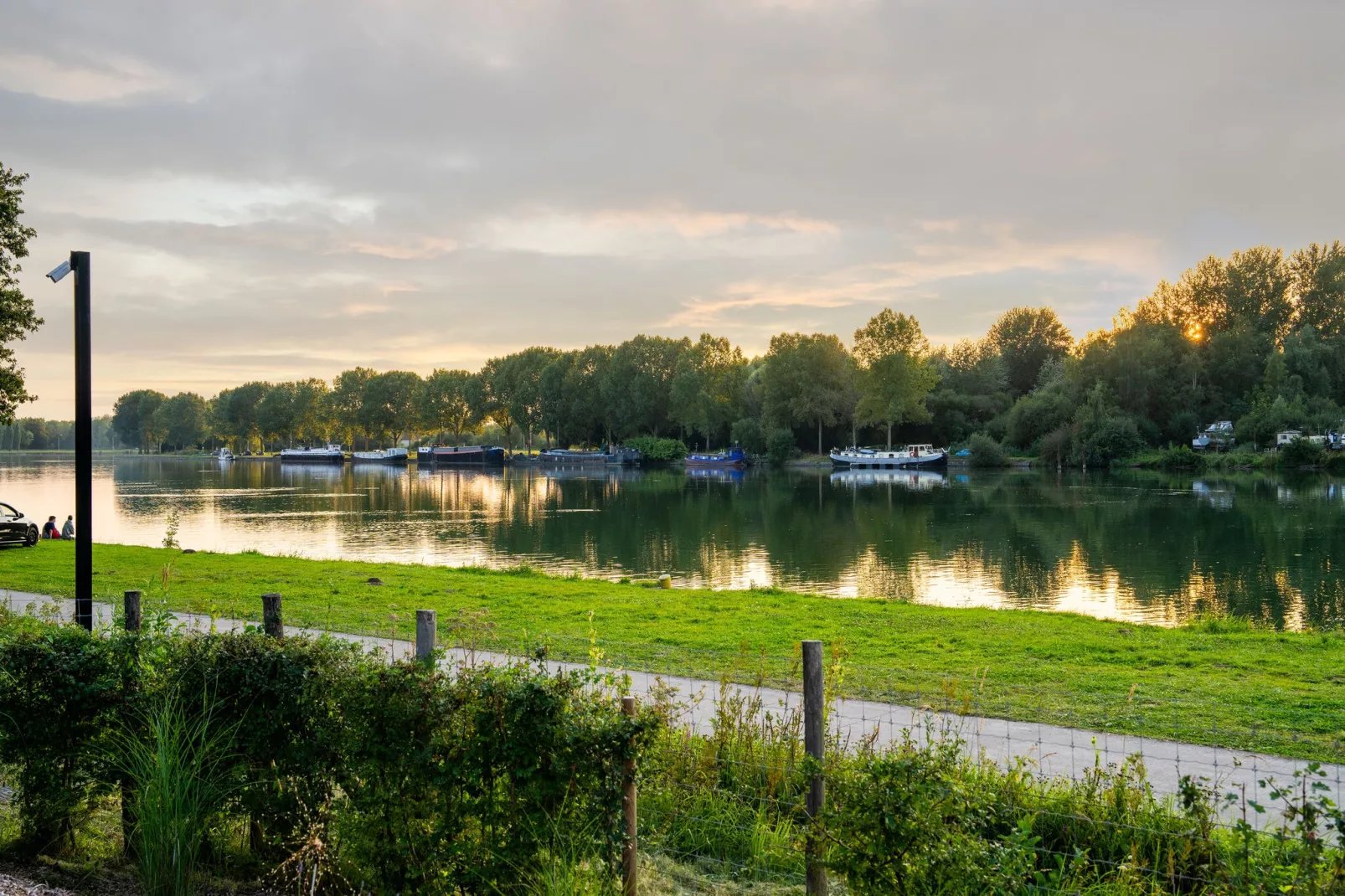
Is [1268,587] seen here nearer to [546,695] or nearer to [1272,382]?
[546,695]

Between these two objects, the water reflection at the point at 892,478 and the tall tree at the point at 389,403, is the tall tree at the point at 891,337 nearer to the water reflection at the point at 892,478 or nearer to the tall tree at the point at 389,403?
the water reflection at the point at 892,478

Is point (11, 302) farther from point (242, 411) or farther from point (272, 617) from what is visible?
point (242, 411)

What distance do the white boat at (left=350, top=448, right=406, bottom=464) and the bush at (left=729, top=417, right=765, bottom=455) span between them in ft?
205

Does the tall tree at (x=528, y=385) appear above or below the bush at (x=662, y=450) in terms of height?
above

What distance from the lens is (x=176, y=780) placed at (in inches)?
202

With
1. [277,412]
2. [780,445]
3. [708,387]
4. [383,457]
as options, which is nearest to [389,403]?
[383,457]

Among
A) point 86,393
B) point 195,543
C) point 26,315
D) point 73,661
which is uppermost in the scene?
point 26,315

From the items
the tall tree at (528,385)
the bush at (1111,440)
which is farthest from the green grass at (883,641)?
the tall tree at (528,385)

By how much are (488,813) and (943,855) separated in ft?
7.42

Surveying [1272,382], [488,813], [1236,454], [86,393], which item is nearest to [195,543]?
[86,393]

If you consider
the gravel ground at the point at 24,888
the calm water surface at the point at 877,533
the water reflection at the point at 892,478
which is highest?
the gravel ground at the point at 24,888

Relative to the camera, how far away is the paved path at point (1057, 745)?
6.82 m

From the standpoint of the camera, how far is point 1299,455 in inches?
2825

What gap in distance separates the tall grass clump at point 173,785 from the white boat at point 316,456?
151397 millimetres
